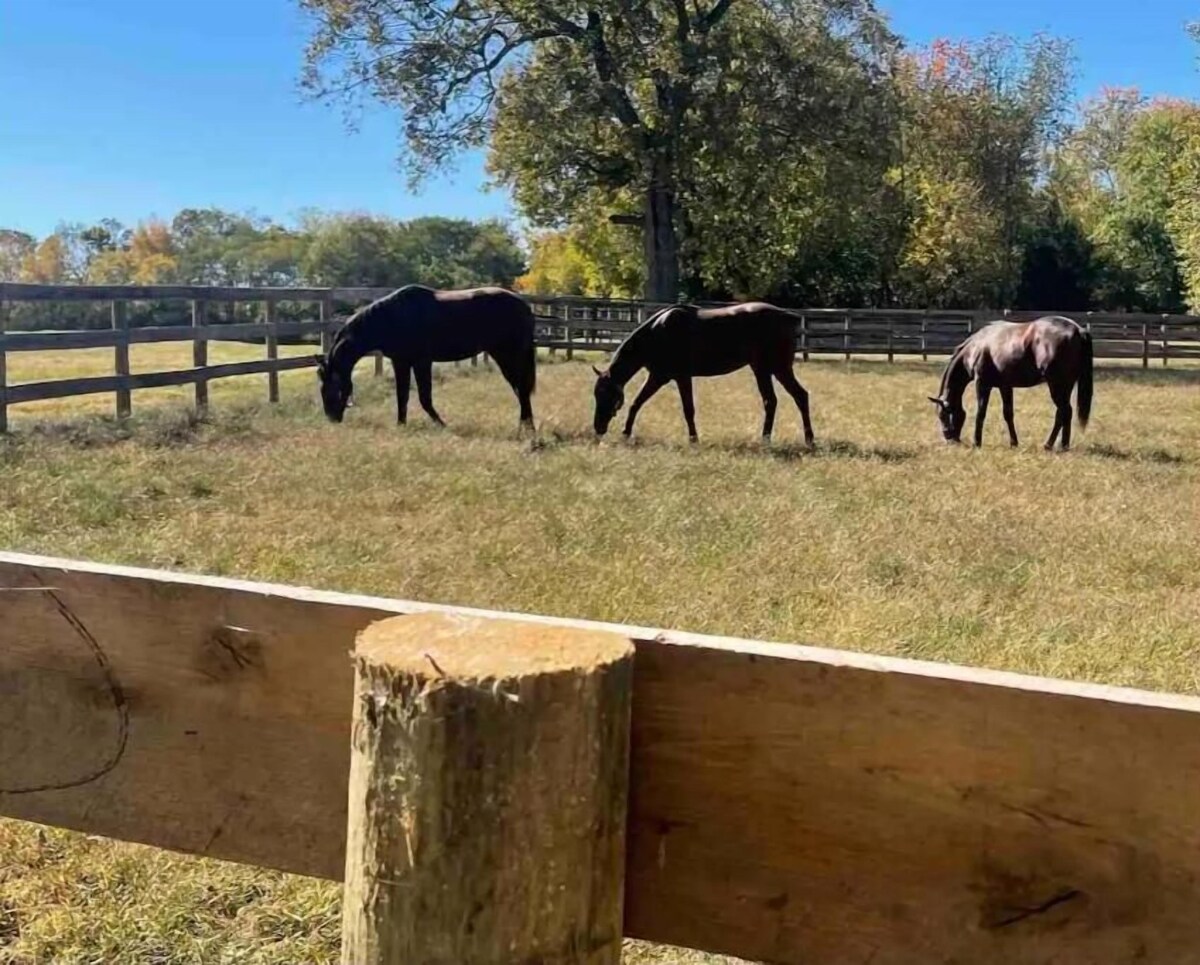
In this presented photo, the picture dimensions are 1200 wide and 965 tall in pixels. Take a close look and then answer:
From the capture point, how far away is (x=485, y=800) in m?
0.95

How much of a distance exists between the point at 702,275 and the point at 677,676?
1177 inches

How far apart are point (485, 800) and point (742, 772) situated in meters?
0.28

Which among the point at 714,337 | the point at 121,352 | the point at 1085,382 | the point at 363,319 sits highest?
the point at 363,319

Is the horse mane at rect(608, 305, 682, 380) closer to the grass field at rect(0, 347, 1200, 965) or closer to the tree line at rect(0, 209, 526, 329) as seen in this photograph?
the grass field at rect(0, 347, 1200, 965)

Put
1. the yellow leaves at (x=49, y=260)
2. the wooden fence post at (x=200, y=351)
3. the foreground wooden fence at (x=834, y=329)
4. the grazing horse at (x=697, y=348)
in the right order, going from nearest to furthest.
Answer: the grazing horse at (x=697, y=348)
the wooden fence post at (x=200, y=351)
the foreground wooden fence at (x=834, y=329)
the yellow leaves at (x=49, y=260)

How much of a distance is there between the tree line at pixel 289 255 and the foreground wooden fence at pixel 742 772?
150 ft

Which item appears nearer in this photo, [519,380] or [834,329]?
[519,380]

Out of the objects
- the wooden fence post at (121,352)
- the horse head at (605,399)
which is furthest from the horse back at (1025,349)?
the wooden fence post at (121,352)

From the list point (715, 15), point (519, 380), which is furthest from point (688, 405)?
point (715, 15)

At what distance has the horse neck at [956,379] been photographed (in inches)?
394

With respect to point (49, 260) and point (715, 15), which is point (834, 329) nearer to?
point (715, 15)

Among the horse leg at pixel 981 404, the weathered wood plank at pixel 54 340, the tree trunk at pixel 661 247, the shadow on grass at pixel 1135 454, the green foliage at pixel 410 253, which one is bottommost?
the shadow on grass at pixel 1135 454

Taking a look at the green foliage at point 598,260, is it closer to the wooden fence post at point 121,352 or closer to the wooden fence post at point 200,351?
the wooden fence post at point 200,351

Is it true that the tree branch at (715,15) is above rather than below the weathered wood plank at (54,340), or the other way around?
above
